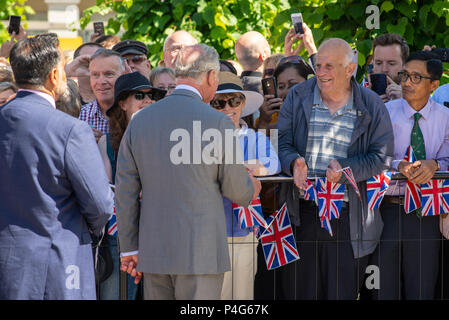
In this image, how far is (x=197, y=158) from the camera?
418 centimetres

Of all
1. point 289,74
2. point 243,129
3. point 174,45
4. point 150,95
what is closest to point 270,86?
point 289,74

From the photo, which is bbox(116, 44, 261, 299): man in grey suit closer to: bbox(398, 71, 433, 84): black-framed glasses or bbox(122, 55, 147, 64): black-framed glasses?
bbox(398, 71, 433, 84): black-framed glasses

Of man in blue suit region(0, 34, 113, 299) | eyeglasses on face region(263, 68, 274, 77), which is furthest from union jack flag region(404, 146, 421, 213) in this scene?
man in blue suit region(0, 34, 113, 299)

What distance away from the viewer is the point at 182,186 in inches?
164

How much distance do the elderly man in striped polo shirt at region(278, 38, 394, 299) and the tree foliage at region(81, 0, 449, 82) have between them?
2.52m

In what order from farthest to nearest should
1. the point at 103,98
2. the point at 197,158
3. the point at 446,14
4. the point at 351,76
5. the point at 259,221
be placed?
the point at 446,14 < the point at 103,98 < the point at 351,76 < the point at 259,221 < the point at 197,158

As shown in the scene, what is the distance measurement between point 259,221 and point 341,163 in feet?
2.25

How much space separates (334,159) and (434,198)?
31.1 inches

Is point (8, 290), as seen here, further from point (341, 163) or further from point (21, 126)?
point (341, 163)

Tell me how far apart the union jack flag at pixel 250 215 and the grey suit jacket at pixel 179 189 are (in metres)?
0.74

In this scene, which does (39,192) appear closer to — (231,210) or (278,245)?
(231,210)

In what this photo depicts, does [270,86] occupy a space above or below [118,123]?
above

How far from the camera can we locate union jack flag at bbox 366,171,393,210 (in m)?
5.23

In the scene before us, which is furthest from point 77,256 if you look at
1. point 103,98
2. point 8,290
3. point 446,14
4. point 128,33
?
point 128,33
